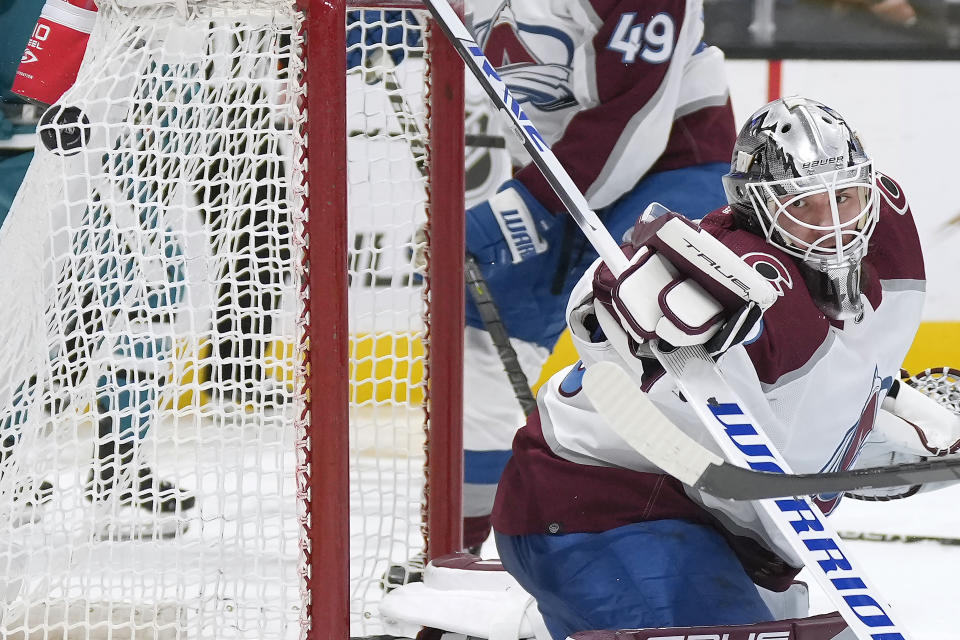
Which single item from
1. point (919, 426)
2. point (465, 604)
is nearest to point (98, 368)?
point (465, 604)

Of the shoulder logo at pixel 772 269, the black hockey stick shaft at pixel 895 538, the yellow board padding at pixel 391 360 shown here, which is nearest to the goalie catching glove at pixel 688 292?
the shoulder logo at pixel 772 269

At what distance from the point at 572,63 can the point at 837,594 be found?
4.63 feet

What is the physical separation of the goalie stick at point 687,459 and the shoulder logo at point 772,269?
298mm

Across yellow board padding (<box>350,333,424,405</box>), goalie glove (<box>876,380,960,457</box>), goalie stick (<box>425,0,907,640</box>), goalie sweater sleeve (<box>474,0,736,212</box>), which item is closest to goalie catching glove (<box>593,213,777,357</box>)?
goalie stick (<box>425,0,907,640</box>)

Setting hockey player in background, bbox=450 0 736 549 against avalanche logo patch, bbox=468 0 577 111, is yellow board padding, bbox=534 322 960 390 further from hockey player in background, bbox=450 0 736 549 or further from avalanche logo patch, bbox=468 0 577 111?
avalanche logo patch, bbox=468 0 577 111

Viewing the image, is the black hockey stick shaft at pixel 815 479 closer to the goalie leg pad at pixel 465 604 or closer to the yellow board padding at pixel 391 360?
the goalie leg pad at pixel 465 604

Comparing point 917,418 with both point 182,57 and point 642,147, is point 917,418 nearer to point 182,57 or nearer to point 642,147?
point 642,147

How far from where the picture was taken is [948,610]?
89.9 inches

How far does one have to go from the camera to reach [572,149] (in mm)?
2449

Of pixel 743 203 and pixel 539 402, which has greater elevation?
pixel 743 203

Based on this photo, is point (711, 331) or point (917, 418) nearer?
point (711, 331)

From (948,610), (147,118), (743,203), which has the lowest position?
(948,610)

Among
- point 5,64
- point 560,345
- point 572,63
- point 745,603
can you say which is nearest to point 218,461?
point 745,603

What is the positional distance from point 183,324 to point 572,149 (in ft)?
3.40
